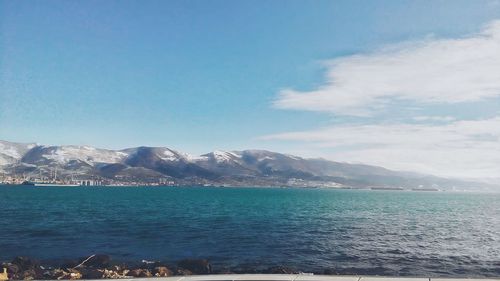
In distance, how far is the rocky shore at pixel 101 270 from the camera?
77.5 ft

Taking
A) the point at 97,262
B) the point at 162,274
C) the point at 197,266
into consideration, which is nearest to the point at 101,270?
the point at 162,274

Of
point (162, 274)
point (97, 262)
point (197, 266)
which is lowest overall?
point (97, 262)

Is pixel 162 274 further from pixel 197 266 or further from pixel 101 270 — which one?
pixel 197 266

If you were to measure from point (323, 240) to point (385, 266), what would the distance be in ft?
58.1

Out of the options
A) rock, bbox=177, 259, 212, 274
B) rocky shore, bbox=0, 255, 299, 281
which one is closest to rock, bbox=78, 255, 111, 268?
rocky shore, bbox=0, 255, 299, 281

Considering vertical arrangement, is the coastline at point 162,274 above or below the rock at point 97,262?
above

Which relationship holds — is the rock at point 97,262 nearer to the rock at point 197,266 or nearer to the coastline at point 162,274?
the coastline at point 162,274

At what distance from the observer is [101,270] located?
83.7 feet

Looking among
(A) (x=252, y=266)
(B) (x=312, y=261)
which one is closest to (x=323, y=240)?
(B) (x=312, y=261)

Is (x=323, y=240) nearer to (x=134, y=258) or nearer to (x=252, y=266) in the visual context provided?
(x=252, y=266)

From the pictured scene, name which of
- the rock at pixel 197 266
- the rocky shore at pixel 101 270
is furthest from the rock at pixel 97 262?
the rock at pixel 197 266

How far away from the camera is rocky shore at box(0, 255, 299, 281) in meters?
23.6

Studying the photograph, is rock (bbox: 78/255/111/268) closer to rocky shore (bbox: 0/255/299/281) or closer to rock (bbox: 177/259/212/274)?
rocky shore (bbox: 0/255/299/281)

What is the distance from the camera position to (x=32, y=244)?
48625 millimetres
